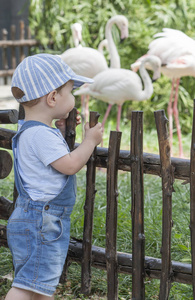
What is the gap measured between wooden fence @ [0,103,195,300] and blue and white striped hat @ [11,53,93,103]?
0.30 metres

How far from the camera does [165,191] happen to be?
209 centimetres

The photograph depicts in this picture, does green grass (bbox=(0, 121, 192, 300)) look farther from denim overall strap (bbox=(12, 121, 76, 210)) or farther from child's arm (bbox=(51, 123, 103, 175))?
child's arm (bbox=(51, 123, 103, 175))

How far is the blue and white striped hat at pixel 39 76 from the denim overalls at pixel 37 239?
0.13 m

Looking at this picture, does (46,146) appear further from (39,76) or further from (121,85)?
(121,85)

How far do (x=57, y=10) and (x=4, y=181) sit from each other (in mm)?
4504

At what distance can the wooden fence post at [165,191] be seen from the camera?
204 centimetres

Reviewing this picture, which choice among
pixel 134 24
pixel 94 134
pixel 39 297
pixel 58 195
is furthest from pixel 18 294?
pixel 134 24

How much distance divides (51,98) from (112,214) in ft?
2.14

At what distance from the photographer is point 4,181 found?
15.3 ft

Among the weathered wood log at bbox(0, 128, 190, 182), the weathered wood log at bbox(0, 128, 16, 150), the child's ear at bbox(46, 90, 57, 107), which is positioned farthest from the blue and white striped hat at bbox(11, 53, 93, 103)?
the weathered wood log at bbox(0, 128, 16, 150)

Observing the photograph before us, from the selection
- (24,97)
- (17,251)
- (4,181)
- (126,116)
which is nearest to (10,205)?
(17,251)

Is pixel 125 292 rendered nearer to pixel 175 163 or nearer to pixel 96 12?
pixel 175 163

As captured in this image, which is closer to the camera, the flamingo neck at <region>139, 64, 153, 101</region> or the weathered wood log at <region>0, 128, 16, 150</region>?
the weathered wood log at <region>0, 128, 16, 150</region>

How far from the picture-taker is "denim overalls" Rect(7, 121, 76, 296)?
194 centimetres
